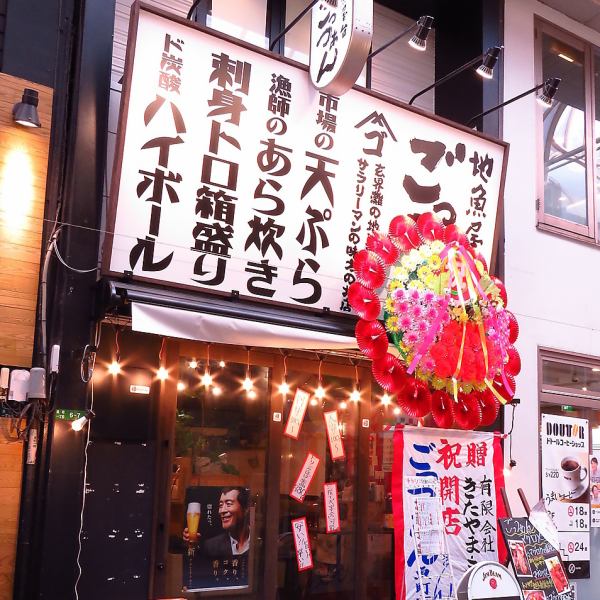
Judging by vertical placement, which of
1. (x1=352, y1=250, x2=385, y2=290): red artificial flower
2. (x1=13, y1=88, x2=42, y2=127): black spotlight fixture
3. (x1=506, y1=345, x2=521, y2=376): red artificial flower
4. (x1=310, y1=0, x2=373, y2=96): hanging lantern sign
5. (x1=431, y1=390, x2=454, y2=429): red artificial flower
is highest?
(x1=310, y1=0, x2=373, y2=96): hanging lantern sign

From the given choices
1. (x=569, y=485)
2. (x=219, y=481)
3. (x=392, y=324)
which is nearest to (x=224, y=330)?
(x=392, y=324)

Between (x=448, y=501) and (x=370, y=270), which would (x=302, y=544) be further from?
(x=370, y=270)

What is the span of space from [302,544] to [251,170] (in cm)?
416

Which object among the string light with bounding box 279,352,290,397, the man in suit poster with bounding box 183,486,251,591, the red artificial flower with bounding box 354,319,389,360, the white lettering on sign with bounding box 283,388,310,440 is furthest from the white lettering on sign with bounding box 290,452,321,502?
the red artificial flower with bounding box 354,319,389,360

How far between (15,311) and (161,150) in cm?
197

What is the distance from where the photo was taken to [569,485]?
33.5 feet

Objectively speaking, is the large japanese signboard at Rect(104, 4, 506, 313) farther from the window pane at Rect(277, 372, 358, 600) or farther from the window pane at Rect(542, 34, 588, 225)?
the window pane at Rect(542, 34, 588, 225)

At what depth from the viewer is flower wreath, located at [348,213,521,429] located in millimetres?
7426

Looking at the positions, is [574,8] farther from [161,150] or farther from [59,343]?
[59,343]

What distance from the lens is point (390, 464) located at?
944 cm

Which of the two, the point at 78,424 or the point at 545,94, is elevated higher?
the point at 545,94

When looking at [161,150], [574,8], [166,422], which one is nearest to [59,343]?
[166,422]

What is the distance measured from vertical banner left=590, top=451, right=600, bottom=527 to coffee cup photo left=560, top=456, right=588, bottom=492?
152 mm

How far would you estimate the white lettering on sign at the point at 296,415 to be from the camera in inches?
331
